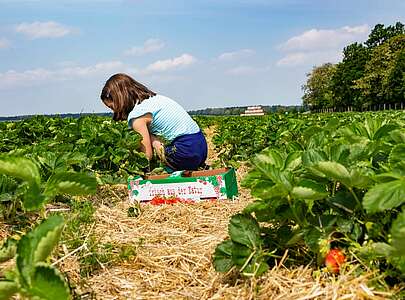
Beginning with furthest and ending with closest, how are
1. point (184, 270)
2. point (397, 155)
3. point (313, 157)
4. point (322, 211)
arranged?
1. point (184, 270)
2. point (322, 211)
3. point (313, 157)
4. point (397, 155)

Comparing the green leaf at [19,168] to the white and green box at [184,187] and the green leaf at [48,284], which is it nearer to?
the green leaf at [48,284]

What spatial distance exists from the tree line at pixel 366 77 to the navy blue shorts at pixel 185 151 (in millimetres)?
47174

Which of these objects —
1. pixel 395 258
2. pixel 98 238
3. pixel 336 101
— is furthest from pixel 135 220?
pixel 336 101

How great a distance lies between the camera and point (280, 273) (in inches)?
82.7

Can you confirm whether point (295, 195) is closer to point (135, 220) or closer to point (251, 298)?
point (251, 298)

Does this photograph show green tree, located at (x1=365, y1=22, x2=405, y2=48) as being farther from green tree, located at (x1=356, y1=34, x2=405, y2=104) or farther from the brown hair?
the brown hair

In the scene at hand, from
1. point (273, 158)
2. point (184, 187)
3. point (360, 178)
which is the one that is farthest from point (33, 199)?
point (184, 187)

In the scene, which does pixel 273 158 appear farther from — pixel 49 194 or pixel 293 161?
pixel 49 194

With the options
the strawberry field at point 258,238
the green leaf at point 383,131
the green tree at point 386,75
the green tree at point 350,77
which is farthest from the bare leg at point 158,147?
the green tree at point 350,77

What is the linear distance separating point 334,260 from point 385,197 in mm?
385

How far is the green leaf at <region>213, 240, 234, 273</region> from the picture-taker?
83.1 inches

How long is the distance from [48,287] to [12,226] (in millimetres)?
1766

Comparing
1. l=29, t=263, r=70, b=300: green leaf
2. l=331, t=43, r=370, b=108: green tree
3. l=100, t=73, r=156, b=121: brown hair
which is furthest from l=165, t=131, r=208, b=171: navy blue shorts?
l=331, t=43, r=370, b=108: green tree

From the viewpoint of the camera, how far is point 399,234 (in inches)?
60.3
